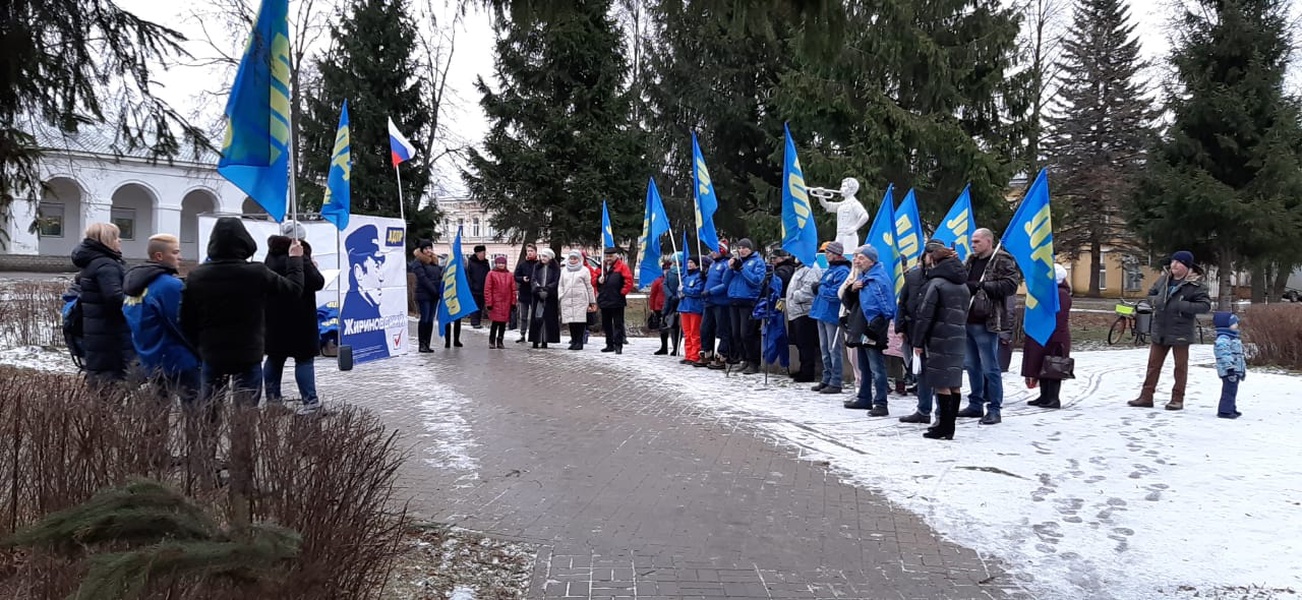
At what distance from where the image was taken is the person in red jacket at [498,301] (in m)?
16.3

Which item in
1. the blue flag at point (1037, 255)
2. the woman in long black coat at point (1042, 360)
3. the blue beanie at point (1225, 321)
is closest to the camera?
the blue flag at point (1037, 255)

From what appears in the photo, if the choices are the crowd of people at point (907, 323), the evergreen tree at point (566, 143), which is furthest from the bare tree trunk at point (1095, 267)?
the crowd of people at point (907, 323)

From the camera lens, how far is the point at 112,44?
5.66m

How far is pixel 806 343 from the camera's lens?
1191cm

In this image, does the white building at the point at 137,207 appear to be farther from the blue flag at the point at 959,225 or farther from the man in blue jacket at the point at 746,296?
the blue flag at the point at 959,225

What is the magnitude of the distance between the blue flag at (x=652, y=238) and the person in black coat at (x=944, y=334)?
8519 millimetres

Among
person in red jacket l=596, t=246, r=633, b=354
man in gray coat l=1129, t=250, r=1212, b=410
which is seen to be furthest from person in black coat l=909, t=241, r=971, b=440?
person in red jacket l=596, t=246, r=633, b=354

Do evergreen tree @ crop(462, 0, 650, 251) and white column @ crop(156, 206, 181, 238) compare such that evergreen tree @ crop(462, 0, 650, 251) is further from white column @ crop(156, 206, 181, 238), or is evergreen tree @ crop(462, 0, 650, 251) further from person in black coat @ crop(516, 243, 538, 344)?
white column @ crop(156, 206, 181, 238)

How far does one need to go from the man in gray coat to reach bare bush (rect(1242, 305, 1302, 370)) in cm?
555

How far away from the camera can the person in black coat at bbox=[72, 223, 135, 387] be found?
21.0 ft

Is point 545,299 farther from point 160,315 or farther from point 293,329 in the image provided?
point 160,315

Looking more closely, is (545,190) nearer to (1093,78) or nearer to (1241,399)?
(1241,399)

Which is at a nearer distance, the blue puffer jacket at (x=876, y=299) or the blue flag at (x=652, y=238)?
the blue puffer jacket at (x=876, y=299)

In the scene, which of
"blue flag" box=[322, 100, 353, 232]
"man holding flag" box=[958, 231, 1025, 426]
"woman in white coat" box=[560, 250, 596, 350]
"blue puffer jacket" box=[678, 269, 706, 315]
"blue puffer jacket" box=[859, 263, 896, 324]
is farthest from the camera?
"woman in white coat" box=[560, 250, 596, 350]
